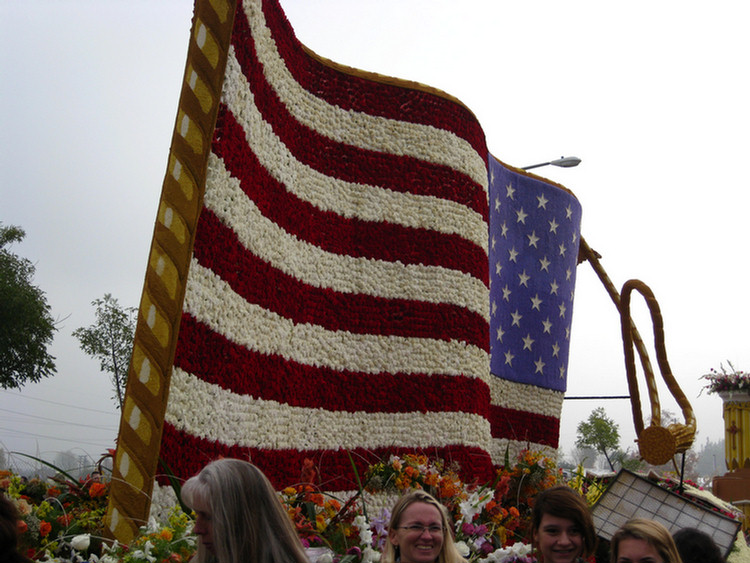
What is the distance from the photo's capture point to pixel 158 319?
3523 mm

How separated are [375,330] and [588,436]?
19563mm

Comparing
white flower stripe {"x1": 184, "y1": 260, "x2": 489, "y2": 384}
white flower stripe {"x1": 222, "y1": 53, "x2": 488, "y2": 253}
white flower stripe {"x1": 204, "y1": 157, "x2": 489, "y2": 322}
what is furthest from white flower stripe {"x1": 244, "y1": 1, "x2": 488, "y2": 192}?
white flower stripe {"x1": 184, "y1": 260, "x2": 489, "y2": 384}

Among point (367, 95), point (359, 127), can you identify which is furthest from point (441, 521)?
point (367, 95)

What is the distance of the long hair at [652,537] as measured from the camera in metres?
2.64

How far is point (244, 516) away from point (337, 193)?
10.6 ft

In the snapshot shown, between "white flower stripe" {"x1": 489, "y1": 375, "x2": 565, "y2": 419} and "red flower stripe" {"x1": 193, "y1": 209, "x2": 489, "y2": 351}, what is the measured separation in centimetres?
133

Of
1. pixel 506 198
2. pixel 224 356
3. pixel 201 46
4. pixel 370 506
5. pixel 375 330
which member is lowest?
pixel 370 506

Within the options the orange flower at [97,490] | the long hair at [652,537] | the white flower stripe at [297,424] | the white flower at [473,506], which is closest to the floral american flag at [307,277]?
the white flower stripe at [297,424]

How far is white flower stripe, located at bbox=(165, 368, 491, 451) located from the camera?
12.2ft

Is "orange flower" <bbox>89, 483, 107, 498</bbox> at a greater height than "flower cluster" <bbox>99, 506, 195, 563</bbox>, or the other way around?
"orange flower" <bbox>89, 483, 107, 498</bbox>

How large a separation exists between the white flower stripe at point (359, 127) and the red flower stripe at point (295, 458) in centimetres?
198

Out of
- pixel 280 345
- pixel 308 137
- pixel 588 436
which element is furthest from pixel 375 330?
pixel 588 436

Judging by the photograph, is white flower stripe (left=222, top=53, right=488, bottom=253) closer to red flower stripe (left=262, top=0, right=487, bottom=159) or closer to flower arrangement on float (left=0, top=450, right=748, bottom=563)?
red flower stripe (left=262, top=0, right=487, bottom=159)

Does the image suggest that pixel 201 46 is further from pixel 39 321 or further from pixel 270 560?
pixel 39 321
